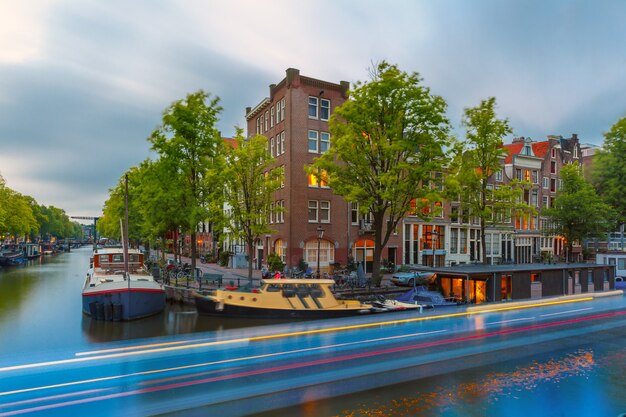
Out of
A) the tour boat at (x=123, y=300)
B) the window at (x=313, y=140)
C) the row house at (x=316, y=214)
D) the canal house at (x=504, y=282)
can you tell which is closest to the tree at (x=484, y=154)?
the row house at (x=316, y=214)

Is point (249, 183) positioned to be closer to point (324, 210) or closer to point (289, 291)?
point (289, 291)

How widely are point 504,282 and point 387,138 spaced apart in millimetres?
12500

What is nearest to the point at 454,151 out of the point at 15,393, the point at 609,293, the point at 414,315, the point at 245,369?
the point at 414,315

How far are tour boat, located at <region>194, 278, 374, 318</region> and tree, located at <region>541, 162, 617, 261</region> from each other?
4102 cm

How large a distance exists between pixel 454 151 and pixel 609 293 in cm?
1724

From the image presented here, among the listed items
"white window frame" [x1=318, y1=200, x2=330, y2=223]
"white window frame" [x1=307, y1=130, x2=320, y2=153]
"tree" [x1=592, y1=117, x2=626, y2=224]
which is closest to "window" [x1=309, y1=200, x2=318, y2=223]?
"white window frame" [x1=318, y1=200, x2=330, y2=223]

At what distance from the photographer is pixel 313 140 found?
157 ft

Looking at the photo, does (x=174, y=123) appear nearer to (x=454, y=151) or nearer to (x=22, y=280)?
(x=454, y=151)

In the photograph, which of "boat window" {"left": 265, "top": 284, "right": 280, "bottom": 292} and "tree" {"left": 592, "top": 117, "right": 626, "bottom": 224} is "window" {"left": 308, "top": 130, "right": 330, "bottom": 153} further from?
"tree" {"left": 592, "top": 117, "right": 626, "bottom": 224}

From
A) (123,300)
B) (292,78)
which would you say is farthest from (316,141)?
(123,300)

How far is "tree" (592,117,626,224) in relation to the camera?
51.8 metres

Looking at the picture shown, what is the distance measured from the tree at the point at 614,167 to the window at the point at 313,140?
34.2 m

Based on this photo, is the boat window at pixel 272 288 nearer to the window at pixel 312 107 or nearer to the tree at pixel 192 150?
the tree at pixel 192 150

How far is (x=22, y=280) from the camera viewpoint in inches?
1933
